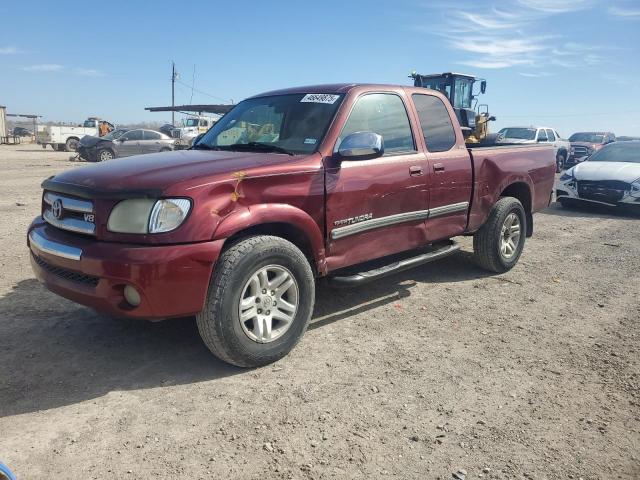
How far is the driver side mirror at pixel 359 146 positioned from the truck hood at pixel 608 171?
829 cm

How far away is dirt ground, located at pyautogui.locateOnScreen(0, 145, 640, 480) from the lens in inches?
98.6

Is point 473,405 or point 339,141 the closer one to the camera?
point 473,405

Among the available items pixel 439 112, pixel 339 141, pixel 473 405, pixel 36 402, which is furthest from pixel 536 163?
pixel 36 402

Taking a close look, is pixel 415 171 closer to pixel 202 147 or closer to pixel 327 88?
pixel 327 88

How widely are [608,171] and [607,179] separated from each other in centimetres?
24

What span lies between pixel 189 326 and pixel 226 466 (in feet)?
6.18

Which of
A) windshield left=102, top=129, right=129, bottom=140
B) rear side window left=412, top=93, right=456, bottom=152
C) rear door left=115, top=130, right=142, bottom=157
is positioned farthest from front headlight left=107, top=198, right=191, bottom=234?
windshield left=102, top=129, right=129, bottom=140

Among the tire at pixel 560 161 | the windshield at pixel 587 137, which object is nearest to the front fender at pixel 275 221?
the tire at pixel 560 161

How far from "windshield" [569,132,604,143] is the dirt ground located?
25.6 meters

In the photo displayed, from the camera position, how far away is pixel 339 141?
3934mm

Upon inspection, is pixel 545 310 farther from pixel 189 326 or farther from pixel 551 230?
pixel 551 230

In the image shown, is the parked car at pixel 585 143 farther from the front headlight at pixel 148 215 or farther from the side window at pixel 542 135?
the front headlight at pixel 148 215

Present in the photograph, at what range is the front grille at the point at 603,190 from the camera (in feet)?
32.8

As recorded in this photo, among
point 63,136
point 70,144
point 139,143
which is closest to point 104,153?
point 139,143
